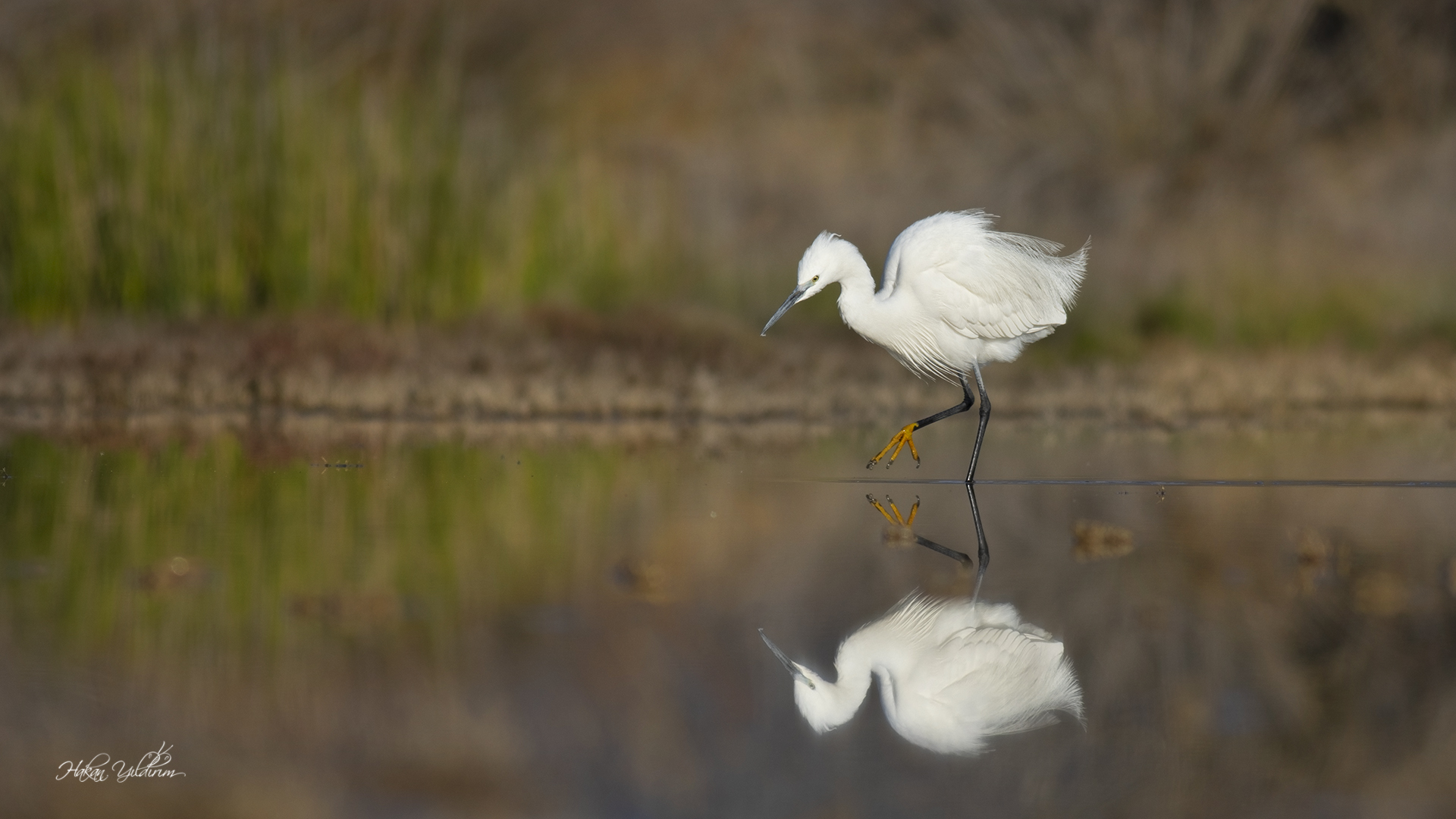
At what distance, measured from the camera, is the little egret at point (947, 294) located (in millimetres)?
7293

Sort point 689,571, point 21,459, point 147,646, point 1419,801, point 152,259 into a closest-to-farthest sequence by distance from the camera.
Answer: point 1419,801 < point 147,646 < point 689,571 < point 21,459 < point 152,259

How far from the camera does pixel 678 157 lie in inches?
583

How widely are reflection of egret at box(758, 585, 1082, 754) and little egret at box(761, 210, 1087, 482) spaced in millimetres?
3228

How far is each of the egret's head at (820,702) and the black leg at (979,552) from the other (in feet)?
3.24

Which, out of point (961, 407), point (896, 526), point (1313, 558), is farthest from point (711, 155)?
point (1313, 558)

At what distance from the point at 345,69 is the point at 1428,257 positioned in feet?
28.8

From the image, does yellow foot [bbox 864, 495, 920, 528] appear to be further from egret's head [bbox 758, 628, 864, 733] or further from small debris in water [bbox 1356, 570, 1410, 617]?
egret's head [bbox 758, 628, 864, 733]

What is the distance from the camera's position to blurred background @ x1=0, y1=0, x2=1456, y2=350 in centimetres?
1073

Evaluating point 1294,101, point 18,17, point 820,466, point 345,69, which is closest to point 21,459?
point 820,466

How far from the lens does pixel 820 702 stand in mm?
3336

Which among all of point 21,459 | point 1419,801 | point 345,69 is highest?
point 345,69

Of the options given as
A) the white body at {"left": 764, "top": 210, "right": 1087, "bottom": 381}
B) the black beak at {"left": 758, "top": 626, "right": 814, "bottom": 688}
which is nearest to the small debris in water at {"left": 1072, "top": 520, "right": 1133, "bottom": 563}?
the black beak at {"left": 758, "top": 626, "right": 814, "bottom": 688}

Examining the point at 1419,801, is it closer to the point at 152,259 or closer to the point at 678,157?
the point at 152,259
